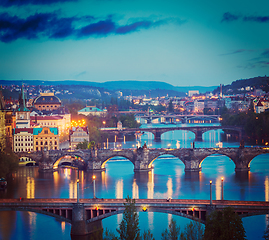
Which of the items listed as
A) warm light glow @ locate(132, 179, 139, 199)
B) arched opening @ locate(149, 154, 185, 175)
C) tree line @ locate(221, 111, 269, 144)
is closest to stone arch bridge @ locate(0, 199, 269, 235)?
warm light glow @ locate(132, 179, 139, 199)

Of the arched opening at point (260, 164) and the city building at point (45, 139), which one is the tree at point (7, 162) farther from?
the arched opening at point (260, 164)

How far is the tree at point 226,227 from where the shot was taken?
2073cm

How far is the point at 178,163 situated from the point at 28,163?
1487 cm

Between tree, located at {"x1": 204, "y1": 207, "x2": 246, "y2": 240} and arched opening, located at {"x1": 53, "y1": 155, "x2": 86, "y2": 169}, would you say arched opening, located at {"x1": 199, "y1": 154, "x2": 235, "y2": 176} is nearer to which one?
arched opening, located at {"x1": 53, "y1": 155, "x2": 86, "y2": 169}

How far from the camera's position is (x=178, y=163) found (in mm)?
49906

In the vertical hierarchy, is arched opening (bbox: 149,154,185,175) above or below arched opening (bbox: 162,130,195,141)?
below

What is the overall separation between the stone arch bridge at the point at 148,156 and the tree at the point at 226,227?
22809 mm

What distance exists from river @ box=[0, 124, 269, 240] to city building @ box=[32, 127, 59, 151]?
6.26 meters

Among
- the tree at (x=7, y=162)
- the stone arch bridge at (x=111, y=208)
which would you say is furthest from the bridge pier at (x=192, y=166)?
the stone arch bridge at (x=111, y=208)

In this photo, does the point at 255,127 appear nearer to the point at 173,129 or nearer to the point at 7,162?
the point at 173,129

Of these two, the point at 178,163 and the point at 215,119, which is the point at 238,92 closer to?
the point at 215,119

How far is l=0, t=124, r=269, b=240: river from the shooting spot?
28.9 metres

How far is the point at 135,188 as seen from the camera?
37.2 m

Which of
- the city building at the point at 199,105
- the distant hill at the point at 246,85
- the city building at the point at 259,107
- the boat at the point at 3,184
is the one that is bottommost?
the boat at the point at 3,184
